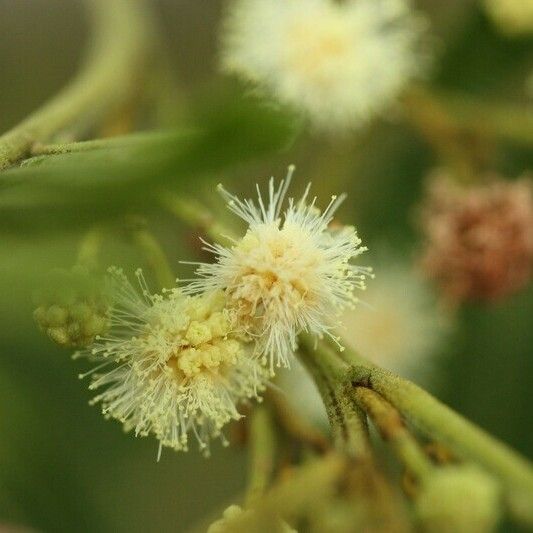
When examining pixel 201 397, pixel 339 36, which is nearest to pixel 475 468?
pixel 201 397

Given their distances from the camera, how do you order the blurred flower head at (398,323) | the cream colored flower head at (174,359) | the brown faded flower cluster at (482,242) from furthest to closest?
1. the blurred flower head at (398,323)
2. the brown faded flower cluster at (482,242)
3. the cream colored flower head at (174,359)

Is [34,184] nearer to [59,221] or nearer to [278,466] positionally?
[59,221]

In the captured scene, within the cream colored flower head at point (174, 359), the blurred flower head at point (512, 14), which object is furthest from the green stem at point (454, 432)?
the blurred flower head at point (512, 14)

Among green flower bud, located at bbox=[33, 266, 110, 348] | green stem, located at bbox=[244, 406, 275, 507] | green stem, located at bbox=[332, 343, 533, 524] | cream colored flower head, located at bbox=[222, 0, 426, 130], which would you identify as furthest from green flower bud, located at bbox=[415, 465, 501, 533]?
cream colored flower head, located at bbox=[222, 0, 426, 130]

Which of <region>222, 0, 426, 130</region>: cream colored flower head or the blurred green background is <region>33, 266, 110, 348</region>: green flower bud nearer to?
the blurred green background

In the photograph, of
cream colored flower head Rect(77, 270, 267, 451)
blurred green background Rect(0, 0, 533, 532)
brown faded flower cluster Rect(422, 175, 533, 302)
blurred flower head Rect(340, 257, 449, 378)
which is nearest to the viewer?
cream colored flower head Rect(77, 270, 267, 451)

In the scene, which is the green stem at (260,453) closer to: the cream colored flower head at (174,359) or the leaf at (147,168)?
the cream colored flower head at (174,359)
